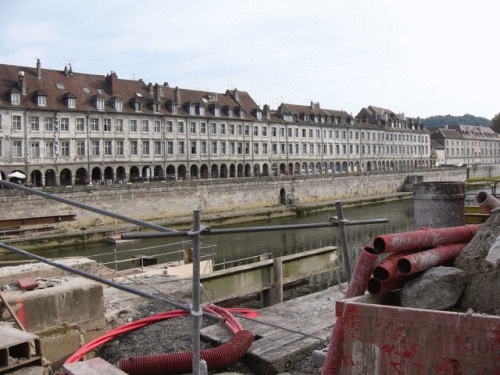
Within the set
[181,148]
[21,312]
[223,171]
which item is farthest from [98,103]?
[21,312]

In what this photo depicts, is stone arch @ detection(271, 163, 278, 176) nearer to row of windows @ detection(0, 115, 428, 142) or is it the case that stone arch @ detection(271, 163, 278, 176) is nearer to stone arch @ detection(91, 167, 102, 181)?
row of windows @ detection(0, 115, 428, 142)

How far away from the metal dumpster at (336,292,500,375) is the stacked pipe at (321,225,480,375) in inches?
4.4

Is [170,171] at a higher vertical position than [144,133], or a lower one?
lower

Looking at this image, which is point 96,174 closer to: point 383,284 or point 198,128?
point 198,128

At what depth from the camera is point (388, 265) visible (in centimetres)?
414

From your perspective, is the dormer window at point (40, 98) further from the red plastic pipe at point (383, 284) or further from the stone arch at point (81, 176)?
the red plastic pipe at point (383, 284)

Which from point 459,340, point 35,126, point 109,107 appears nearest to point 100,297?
point 459,340

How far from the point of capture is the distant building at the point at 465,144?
100000mm

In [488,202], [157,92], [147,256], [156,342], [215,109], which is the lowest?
[147,256]

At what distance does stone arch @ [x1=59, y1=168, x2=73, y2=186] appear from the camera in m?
44.0

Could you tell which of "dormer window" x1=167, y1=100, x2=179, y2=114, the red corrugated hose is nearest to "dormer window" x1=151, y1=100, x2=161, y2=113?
"dormer window" x1=167, y1=100, x2=179, y2=114

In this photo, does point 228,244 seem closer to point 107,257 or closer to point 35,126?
point 107,257

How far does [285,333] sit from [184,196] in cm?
3456

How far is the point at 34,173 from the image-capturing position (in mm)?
42000
